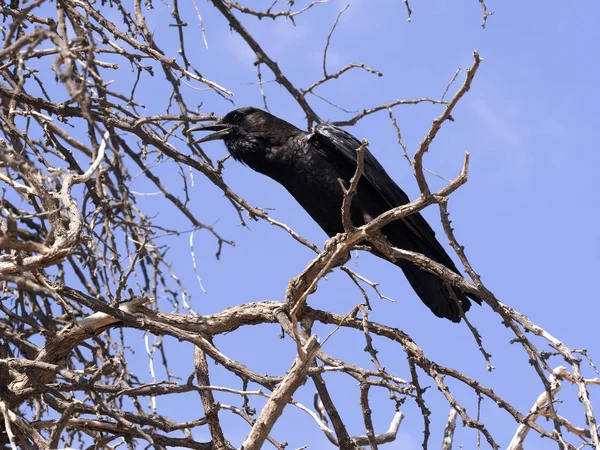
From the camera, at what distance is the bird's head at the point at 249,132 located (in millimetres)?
5402

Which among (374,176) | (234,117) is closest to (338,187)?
(374,176)

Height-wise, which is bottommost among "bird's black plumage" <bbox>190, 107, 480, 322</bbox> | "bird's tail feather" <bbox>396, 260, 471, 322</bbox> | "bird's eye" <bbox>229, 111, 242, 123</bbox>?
"bird's tail feather" <bbox>396, 260, 471, 322</bbox>

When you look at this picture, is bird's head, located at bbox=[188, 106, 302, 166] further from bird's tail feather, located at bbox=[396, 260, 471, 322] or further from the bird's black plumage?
bird's tail feather, located at bbox=[396, 260, 471, 322]

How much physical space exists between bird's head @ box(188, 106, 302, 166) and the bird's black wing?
0.34 metres

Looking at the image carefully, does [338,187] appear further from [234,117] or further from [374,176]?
[234,117]

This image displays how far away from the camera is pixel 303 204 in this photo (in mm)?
5316

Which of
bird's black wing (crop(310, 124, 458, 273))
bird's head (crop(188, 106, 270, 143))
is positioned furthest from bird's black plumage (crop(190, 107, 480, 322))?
bird's head (crop(188, 106, 270, 143))

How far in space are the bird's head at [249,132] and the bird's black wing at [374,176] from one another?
336mm

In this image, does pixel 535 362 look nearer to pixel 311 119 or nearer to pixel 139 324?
pixel 139 324

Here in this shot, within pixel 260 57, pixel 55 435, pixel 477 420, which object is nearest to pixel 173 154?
pixel 260 57

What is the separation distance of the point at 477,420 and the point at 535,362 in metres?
0.34

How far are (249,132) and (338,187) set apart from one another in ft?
2.72

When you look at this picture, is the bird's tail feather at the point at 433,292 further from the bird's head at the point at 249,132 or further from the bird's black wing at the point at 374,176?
the bird's head at the point at 249,132

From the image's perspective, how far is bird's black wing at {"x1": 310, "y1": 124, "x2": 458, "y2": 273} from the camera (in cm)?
503
